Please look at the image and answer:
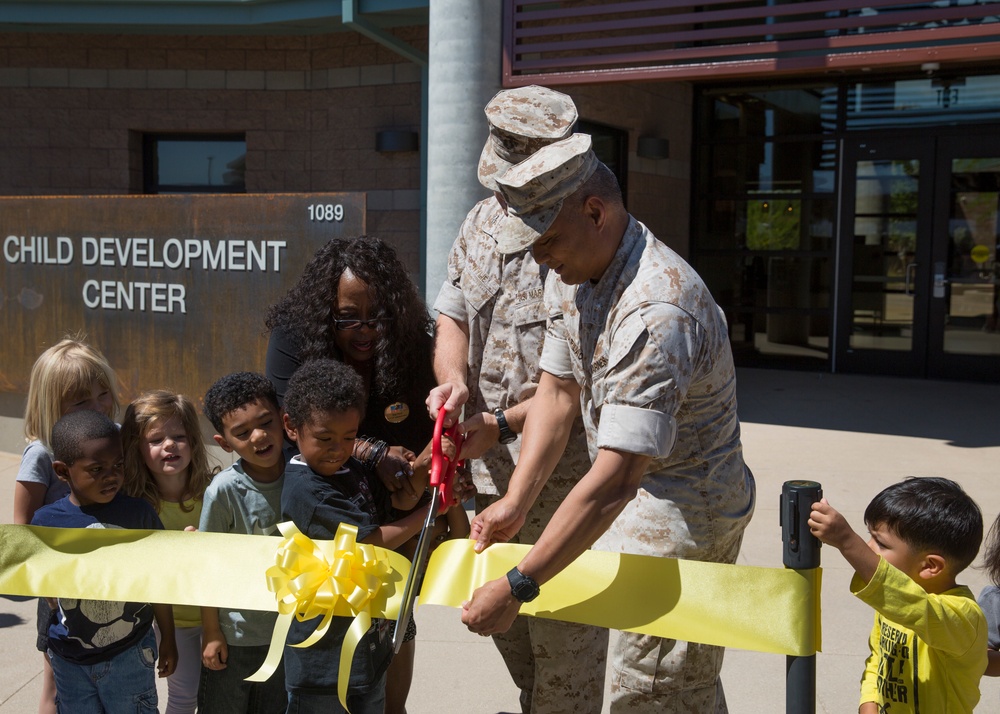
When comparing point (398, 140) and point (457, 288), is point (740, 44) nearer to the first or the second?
point (398, 140)

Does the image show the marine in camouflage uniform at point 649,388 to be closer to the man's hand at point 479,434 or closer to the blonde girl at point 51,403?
the man's hand at point 479,434

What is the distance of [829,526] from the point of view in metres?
1.95

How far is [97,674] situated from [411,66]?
7.91 meters

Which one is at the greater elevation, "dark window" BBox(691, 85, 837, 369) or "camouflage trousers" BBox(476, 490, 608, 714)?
"dark window" BBox(691, 85, 837, 369)

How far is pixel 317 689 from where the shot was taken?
251cm

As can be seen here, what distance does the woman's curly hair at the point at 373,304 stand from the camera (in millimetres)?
2926

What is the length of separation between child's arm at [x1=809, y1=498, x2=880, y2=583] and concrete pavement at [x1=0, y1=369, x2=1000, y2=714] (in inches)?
66.6

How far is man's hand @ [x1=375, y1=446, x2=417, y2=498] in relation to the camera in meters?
2.71

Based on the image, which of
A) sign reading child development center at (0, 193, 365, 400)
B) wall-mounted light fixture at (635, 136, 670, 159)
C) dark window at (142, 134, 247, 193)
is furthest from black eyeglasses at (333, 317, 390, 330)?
dark window at (142, 134, 247, 193)

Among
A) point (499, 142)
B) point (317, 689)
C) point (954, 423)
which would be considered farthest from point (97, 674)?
point (954, 423)

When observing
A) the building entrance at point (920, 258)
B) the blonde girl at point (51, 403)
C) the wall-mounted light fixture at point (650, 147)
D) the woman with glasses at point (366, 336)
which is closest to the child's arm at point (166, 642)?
the blonde girl at point (51, 403)

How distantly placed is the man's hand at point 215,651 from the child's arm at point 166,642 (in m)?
0.13

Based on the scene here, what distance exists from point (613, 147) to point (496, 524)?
8153 mm

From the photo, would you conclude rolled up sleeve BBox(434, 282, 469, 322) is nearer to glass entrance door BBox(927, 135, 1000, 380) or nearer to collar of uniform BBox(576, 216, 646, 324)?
collar of uniform BBox(576, 216, 646, 324)
